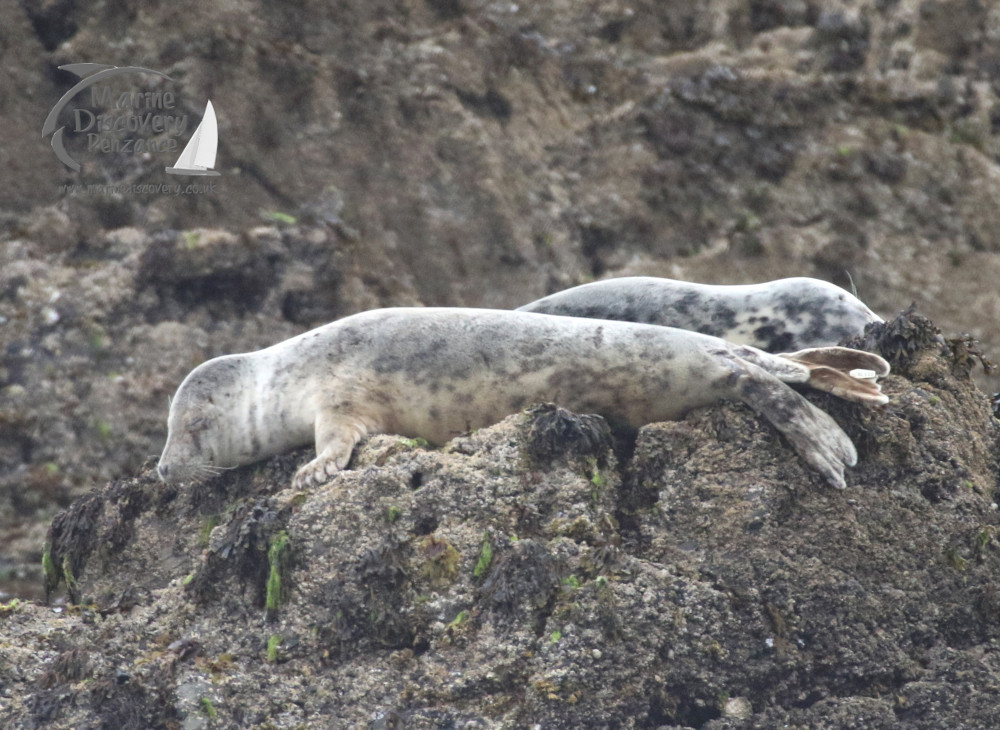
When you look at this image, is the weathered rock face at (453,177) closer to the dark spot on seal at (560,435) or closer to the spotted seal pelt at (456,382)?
the spotted seal pelt at (456,382)

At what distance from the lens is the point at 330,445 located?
15.4ft

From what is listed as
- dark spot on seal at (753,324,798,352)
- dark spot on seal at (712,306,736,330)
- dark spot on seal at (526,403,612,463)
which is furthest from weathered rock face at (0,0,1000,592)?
dark spot on seal at (526,403,612,463)

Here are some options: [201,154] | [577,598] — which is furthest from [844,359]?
[201,154]

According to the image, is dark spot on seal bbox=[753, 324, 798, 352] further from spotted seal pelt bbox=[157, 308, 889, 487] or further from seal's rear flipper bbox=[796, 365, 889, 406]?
seal's rear flipper bbox=[796, 365, 889, 406]

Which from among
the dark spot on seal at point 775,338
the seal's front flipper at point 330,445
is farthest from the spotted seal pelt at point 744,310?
the seal's front flipper at point 330,445

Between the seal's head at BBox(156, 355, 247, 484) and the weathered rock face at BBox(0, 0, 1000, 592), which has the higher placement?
the seal's head at BBox(156, 355, 247, 484)

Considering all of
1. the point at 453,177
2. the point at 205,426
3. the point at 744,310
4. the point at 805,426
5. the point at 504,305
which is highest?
the point at 805,426

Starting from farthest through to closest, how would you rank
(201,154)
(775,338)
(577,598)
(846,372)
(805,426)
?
(201,154)
(775,338)
(846,372)
(805,426)
(577,598)

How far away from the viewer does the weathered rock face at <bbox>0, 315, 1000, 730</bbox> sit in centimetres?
399

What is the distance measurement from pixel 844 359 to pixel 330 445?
2.03 m

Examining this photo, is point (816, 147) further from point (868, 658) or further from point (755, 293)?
point (868, 658)

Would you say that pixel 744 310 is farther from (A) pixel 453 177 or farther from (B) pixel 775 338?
(A) pixel 453 177

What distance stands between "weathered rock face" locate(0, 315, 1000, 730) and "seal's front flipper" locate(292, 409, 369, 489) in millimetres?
138

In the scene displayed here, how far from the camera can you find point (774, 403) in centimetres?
444
